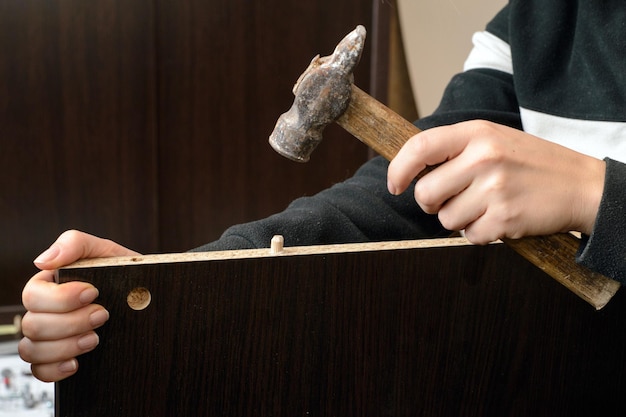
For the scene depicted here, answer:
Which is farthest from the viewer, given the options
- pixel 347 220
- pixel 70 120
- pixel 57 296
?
pixel 70 120

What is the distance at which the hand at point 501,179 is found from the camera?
1.78 feet

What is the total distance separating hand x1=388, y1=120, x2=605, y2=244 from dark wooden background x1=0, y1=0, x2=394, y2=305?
127 centimetres

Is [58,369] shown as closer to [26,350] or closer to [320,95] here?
[26,350]

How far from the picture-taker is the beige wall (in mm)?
1312

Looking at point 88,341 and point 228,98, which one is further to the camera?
point 228,98

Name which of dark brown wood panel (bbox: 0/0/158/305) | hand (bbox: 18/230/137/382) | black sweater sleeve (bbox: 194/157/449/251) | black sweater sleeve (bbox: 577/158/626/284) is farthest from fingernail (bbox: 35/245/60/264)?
dark brown wood panel (bbox: 0/0/158/305)

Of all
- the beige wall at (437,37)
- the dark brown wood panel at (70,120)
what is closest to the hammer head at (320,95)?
the beige wall at (437,37)

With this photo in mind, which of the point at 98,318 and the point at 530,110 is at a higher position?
the point at 530,110

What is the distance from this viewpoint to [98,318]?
1.79 ft

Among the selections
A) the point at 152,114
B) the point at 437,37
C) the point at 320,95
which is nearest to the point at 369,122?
the point at 320,95

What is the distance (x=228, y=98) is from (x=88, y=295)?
1295mm

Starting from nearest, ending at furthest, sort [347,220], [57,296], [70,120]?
1. [57,296]
2. [347,220]
3. [70,120]

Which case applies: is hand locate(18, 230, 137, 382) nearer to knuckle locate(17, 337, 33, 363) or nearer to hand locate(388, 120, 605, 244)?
knuckle locate(17, 337, 33, 363)

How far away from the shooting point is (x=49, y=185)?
1.68 metres
